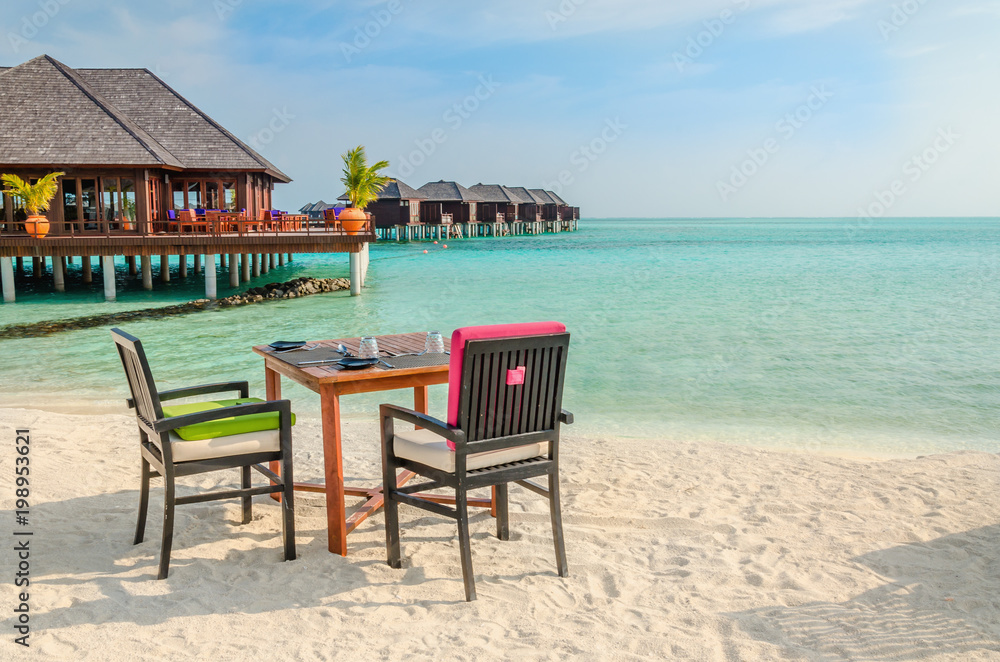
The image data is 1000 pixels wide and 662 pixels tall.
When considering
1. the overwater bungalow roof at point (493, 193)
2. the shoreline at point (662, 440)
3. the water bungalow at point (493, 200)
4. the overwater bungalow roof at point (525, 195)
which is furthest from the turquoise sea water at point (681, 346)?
the overwater bungalow roof at point (525, 195)

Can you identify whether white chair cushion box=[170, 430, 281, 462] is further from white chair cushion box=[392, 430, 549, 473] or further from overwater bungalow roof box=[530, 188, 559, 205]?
overwater bungalow roof box=[530, 188, 559, 205]

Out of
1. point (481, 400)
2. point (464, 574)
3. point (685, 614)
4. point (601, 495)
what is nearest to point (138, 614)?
point (464, 574)

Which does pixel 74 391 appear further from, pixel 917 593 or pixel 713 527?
pixel 917 593

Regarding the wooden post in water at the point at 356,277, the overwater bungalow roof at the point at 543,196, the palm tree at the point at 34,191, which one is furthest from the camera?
the overwater bungalow roof at the point at 543,196

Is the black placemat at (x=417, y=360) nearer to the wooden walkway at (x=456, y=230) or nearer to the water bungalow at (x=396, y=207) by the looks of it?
the wooden walkway at (x=456, y=230)

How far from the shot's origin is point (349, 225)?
2158 cm

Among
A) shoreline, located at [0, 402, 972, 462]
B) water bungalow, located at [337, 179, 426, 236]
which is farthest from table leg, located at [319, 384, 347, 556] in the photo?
water bungalow, located at [337, 179, 426, 236]

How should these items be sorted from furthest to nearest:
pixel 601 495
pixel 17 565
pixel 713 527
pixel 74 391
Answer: pixel 74 391 < pixel 601 495 < pixel 713 527 < pixel 17 565

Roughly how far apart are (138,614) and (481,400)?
5.31 feet

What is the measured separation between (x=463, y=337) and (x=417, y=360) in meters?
0.88

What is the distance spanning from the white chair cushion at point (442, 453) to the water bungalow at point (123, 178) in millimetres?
18142

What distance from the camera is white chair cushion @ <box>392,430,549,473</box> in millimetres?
3332

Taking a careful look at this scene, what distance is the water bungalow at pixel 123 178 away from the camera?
20.9 meters

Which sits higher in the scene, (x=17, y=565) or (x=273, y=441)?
(x=273, y=441)
